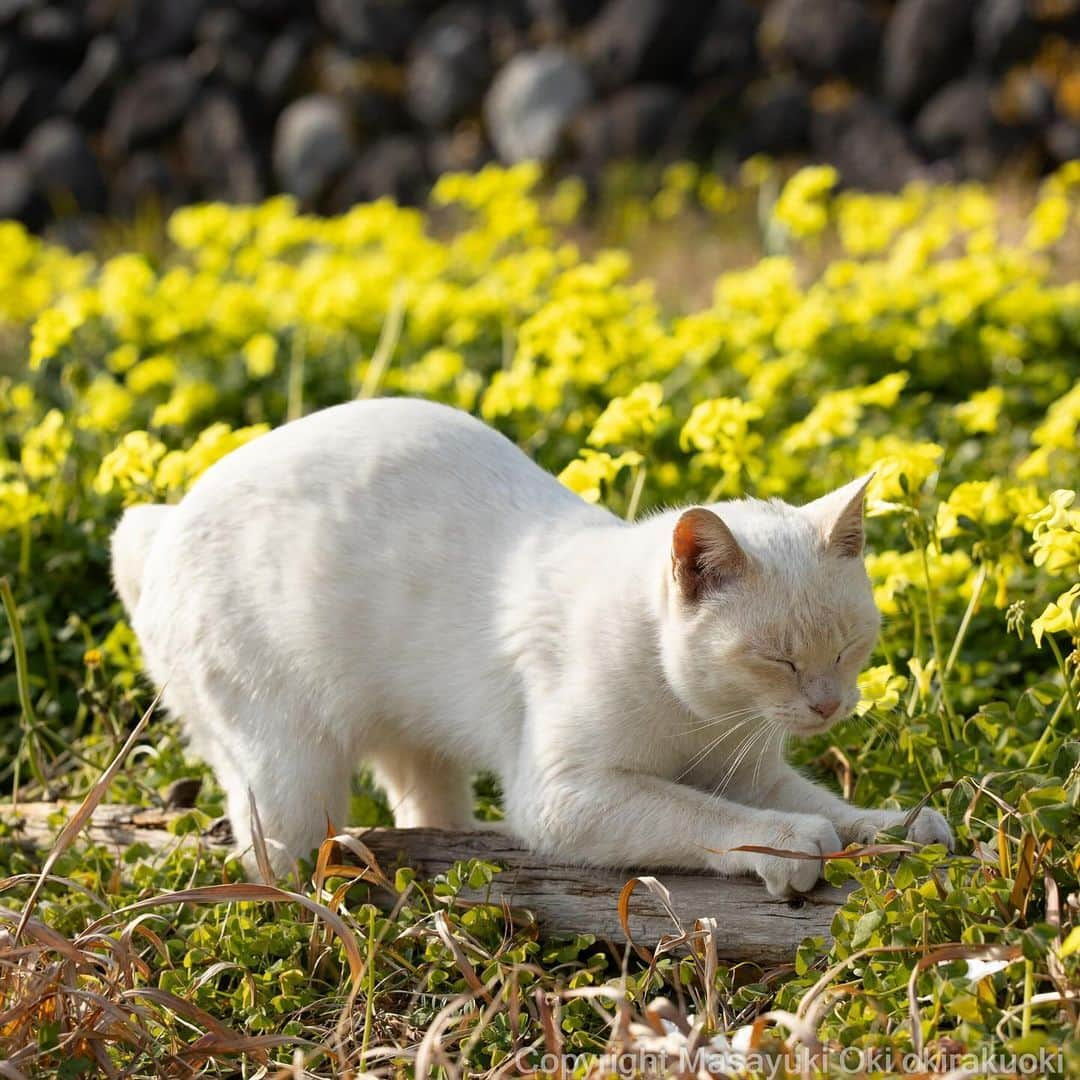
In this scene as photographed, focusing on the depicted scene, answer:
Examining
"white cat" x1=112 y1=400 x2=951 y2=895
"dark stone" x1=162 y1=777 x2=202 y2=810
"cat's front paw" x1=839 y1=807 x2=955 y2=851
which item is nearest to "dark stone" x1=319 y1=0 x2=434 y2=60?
"white cat" x1=112 y1=400 x2=951 y2=895

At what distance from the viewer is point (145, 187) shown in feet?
37.1

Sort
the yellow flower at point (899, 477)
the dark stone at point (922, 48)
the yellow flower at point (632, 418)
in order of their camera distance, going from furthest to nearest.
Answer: the dark stone at point (922, 48) < the yellow flower at point (632, 418) < the yellow flower at point (899, 477)

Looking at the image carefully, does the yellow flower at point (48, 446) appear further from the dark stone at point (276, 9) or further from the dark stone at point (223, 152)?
the dark stone at point (276, 9)

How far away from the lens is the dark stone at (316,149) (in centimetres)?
1088

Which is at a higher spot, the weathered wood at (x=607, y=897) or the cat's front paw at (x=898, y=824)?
the cat's front paw at (x=898, y=824)

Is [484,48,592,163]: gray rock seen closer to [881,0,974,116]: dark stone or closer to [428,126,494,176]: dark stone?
[428,126,494,176]: dark stone

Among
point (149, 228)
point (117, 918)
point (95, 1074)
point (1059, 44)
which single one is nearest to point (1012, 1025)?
point (95, 1074)

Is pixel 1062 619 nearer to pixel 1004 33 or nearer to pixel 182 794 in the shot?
pixel 182 794

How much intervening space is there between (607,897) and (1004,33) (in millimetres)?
8006

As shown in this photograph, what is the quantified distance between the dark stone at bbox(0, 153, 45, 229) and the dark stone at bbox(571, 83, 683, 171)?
164 inches

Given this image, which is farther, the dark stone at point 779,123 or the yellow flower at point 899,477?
the dark stone at point 779,123

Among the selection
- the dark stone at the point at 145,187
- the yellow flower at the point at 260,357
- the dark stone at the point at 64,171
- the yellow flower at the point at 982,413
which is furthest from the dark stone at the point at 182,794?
the dark stone at the point at 64,171

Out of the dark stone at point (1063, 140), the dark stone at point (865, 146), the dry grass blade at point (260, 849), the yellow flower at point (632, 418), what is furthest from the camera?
the dark stone at point (865, 146)

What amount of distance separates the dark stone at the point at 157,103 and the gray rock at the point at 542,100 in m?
2.63
